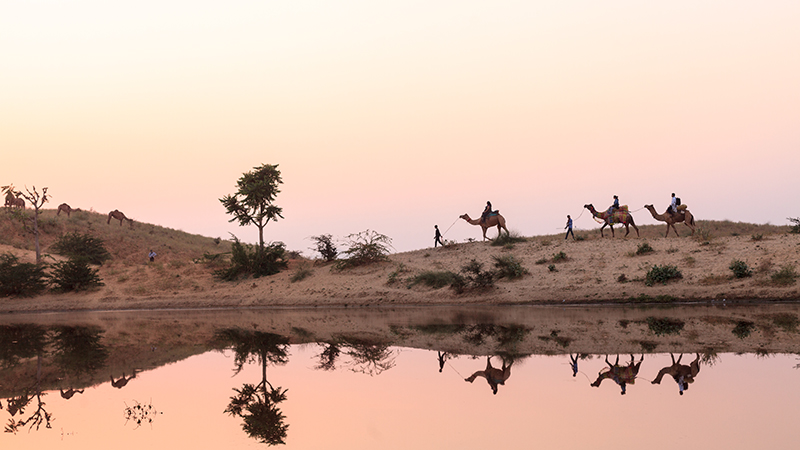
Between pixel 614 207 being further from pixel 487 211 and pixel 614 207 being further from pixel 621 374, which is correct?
pixel 621 374

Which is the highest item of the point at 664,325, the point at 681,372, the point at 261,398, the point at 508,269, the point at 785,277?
the point at 508,269

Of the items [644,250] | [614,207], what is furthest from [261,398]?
[614,207]

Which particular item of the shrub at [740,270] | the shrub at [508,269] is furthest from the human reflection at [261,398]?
the shrub at [740,270]

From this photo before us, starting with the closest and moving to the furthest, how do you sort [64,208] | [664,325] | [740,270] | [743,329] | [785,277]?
[743,329]
[664,325]
[785,277]
[740,270]
[64,208]

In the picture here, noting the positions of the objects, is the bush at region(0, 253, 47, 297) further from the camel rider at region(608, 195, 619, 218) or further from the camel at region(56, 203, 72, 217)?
the camel rider at region(608, 195, 619, 218)

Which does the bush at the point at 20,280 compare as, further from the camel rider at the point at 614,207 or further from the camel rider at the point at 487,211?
the camel rider at the point at 614,207

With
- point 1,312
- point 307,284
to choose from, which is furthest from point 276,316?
point 1,312

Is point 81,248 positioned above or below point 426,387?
above

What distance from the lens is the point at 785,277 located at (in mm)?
24500

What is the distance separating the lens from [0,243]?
52438 millimetres

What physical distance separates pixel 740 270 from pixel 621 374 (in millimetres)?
17099

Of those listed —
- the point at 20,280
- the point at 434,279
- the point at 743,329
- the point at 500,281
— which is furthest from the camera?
the point at 20,280

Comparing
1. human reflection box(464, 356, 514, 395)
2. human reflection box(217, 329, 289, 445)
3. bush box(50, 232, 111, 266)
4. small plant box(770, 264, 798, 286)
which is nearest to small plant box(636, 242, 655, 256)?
small plant box(770, 264, 798, 286)

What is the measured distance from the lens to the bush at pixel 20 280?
127 ft
